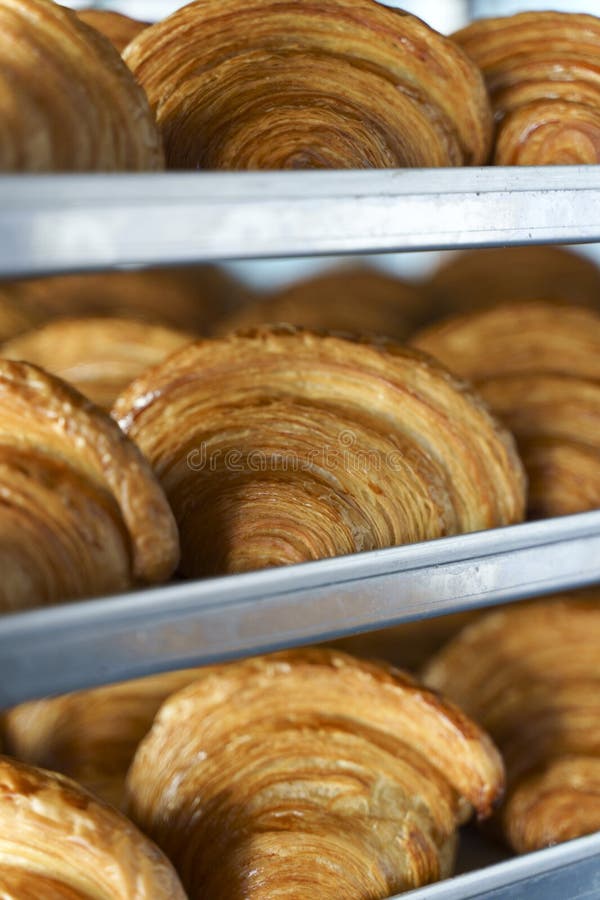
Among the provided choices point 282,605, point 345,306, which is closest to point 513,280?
point 345,306

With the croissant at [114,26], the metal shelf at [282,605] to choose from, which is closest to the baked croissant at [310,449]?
the metal shelf at [282,605]

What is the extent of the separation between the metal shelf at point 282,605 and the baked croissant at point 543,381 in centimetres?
24

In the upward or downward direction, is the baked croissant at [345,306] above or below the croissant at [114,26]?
below

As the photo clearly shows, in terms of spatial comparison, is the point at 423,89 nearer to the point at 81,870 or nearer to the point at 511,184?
the point at 511,184

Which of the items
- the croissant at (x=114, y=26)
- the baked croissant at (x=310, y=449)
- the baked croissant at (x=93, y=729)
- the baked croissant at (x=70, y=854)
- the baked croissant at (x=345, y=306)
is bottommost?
the baked croissant at (x=93, y=729)

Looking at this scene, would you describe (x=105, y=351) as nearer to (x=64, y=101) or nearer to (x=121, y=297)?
(x=121, y=297)

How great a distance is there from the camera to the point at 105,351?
1.39 metres

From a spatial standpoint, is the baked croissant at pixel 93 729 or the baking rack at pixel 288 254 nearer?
the baking rack at pixel 288 254

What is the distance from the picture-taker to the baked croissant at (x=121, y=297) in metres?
1.69

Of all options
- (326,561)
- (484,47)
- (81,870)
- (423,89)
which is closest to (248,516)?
(326,561)

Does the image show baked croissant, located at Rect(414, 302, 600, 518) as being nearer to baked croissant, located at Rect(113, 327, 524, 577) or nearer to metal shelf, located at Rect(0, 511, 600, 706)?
baked croissant, located at Rect(113, 327, 524, 577)

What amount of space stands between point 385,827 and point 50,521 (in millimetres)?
469

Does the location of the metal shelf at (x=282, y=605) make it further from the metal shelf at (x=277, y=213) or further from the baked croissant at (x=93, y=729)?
the baked croissant at (x=93, y=729)

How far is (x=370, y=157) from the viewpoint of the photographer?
1.02m
